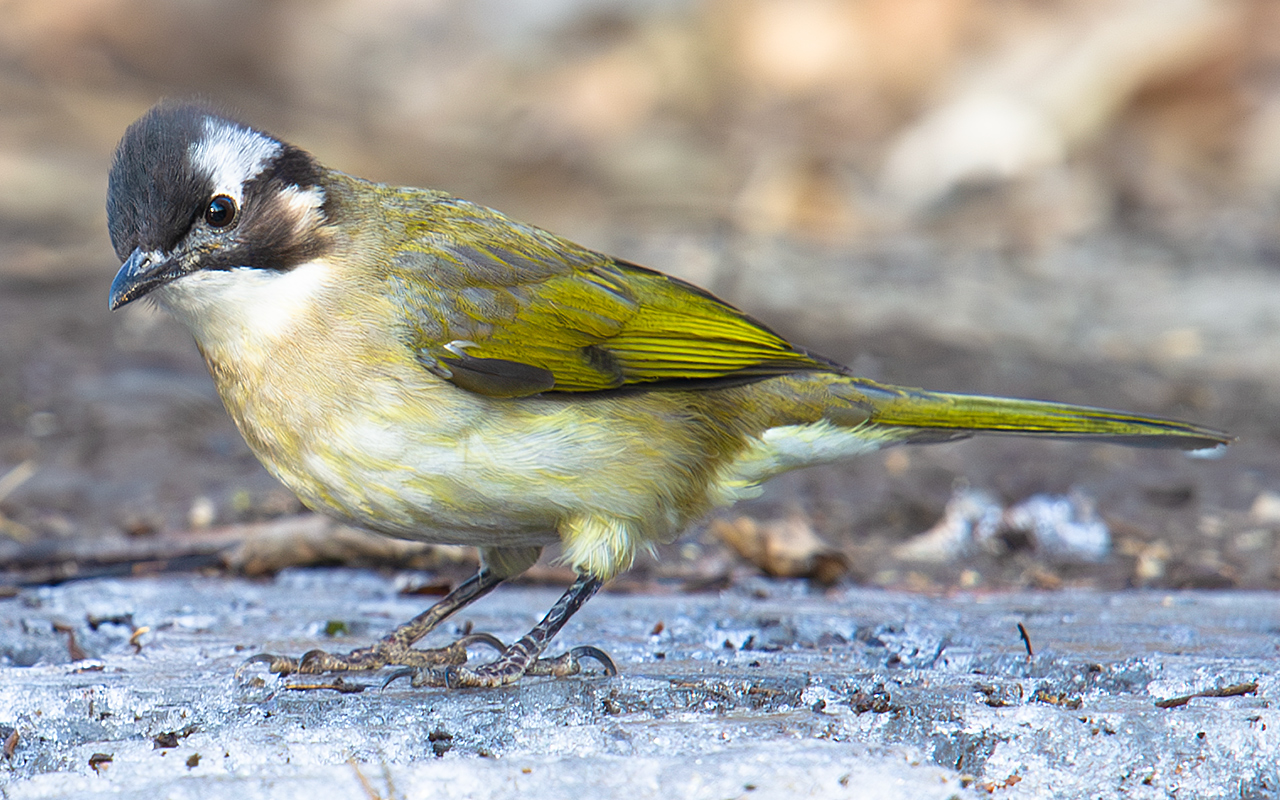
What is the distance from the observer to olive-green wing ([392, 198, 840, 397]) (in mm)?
4262

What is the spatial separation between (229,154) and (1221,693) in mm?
2977

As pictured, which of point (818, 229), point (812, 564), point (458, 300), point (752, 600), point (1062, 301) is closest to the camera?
point (458, 300)

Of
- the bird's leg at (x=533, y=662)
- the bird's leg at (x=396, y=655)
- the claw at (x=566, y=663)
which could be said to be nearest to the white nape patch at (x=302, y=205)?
the bird's leg at (x=396, y=655)

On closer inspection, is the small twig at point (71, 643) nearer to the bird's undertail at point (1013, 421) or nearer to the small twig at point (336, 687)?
the small twig at point (336, 687)

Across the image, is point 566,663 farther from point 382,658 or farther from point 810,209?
point 810,209

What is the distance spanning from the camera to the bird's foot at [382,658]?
3820 mm

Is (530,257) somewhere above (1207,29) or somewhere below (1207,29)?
below

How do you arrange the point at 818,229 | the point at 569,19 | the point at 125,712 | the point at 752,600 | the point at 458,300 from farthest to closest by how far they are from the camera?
1. the point at 569,19
2. the point at 818,229
3. the point at 752,600
4. the point at 458,300
5. the point at 125,712

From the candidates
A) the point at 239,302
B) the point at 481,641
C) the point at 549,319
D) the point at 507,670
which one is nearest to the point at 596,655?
the point at 507,670

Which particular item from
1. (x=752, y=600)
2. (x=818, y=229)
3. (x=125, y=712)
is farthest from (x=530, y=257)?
(x=818, y=229)

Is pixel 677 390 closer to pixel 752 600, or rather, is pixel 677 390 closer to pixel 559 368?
pixel 559 368

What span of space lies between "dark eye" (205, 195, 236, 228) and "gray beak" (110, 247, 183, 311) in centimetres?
17

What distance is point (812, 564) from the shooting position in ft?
18.4

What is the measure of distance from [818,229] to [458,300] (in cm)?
763
